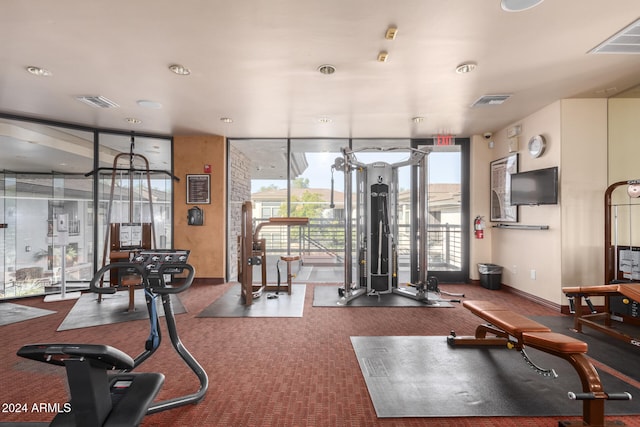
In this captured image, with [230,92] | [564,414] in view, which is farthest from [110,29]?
[564,414]

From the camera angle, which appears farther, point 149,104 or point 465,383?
point 149,104

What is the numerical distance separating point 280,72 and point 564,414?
12.0ft

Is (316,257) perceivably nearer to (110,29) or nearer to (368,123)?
(368,123)

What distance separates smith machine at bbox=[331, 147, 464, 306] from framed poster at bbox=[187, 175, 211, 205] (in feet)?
8.50

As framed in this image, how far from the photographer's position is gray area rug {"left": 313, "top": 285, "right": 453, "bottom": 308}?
4.43 metres

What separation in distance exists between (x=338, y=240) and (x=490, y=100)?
3840 millimetres

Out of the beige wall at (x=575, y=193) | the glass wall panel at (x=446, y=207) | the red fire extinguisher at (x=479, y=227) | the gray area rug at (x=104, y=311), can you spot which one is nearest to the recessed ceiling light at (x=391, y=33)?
the beige wall at (x=575, y=193)

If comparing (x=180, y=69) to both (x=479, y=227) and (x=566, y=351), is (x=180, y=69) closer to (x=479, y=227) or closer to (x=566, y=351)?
(x=566, y=351)

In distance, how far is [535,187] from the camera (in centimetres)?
440

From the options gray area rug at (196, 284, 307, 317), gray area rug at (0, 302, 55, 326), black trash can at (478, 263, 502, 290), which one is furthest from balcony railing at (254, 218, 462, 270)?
gray area rug at (0, 302, 55, 326)

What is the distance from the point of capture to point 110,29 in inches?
99.1

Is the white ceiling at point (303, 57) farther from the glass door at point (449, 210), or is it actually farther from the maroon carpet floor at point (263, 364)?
the maroon carpet floor at point (263, 364)

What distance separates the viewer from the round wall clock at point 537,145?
434 centimetres

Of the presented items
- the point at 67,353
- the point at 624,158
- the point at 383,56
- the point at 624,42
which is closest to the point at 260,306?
the point at 67,353
